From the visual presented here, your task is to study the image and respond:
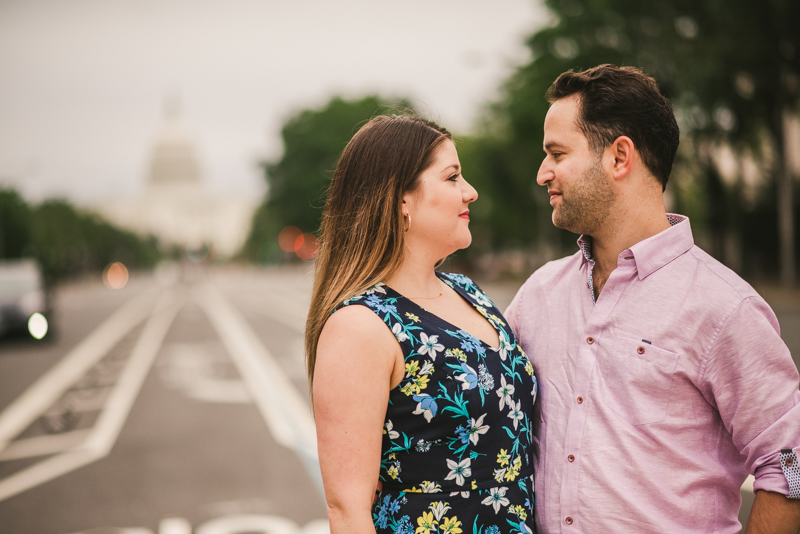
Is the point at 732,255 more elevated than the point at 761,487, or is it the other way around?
the point at 761,487

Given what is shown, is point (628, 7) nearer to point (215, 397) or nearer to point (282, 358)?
point (282, 358)

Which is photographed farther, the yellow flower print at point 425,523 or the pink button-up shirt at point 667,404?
the yellow flower print at point 425,523

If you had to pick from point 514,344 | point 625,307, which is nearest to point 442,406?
point 514,344

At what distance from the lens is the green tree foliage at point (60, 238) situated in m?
50.0

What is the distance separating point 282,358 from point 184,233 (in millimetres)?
152493

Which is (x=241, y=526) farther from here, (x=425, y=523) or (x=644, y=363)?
(x=644, y=363)

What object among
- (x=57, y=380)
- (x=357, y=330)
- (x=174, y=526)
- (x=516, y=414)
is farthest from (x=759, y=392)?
(x=57, y=380)

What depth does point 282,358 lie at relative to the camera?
13.5 m

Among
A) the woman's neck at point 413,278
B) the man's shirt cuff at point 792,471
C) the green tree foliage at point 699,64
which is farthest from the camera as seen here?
the green tree foliage at point 699,64

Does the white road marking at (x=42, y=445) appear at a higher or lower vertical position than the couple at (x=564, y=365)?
lower

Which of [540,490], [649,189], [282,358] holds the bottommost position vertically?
[282,358]

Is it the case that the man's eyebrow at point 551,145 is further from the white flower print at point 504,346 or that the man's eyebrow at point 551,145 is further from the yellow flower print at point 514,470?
the yellow flower print at point 514,470

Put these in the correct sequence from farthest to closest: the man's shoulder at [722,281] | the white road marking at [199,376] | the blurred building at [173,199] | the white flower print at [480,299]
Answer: the blurred building at [173,199], the white road marking at [199,376], the white flower print at [480,299], the man's shoulder at [722,281]

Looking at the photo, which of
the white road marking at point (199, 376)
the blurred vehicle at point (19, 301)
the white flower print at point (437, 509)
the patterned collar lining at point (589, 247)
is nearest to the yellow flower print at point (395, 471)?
the white flower print at point (437, 509)
